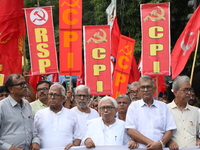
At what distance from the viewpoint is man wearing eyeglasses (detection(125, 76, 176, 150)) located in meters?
6.57

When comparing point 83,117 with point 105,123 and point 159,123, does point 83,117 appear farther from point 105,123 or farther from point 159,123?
point 159,123

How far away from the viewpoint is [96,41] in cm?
1112

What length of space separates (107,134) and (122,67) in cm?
564

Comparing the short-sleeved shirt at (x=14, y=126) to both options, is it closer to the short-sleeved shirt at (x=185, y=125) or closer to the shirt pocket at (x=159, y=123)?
the shirt pocket at (x=159, y=123)

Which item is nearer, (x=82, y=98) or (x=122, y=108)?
(x=82, y=98)

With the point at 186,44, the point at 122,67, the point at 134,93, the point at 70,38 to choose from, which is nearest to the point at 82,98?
the point at 134,93

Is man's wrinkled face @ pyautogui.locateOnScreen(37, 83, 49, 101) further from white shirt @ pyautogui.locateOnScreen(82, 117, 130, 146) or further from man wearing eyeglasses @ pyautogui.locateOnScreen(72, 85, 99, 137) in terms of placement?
white shirt @ pyautogui.locateOnScreen(82, 117, 130, 146)

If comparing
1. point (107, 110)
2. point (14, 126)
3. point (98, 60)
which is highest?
point (98, 60)

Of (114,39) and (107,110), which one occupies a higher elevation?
(114,39)

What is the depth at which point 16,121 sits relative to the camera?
6.47 metres

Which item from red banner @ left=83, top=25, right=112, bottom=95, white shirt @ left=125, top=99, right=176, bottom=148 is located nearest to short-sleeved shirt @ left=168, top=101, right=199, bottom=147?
white shirt @ left=125, top=99, right=176, bottom=148

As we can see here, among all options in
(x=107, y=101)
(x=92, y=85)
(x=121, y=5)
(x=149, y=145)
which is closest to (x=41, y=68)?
(x=92, y=85)

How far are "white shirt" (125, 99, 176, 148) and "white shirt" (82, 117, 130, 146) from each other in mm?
261

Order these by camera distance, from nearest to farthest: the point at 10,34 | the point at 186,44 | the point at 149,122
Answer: the point at 149,122 < the point at 186,44 < the point at 10,34
